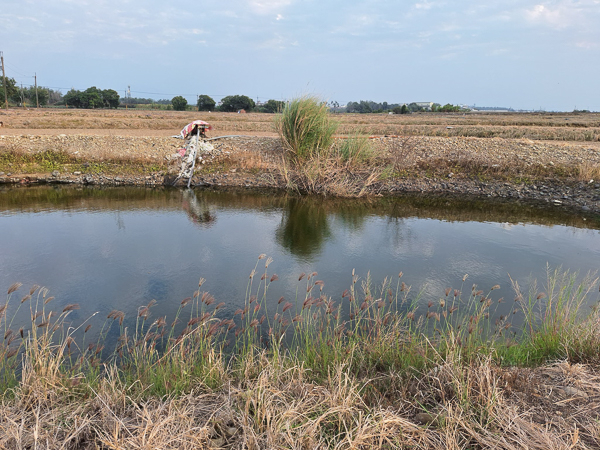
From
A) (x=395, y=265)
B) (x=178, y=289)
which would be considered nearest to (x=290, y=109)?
(x=395, y=265)

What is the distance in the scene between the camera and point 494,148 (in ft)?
52.0

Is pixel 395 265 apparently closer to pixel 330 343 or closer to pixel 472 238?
pixel 472 238

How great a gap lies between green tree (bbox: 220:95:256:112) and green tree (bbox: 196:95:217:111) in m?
1.34

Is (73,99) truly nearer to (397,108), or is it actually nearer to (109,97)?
(109,97)

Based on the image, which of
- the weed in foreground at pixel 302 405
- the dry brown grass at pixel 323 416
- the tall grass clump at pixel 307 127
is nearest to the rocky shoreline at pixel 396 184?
the tall grass clump at pixel 307 127

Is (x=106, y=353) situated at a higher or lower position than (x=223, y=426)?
lower

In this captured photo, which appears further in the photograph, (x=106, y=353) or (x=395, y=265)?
(x=395, y=265)

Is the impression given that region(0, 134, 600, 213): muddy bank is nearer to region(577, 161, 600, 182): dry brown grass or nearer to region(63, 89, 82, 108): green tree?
region(577, 161, 600, 182): dry brown grass

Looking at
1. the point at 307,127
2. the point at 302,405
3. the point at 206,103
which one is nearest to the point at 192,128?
the point at 307,127

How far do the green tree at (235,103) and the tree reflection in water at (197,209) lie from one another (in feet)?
146

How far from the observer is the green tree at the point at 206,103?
5539 cm

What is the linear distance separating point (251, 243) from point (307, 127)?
607 cm

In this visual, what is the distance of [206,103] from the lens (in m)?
55.7

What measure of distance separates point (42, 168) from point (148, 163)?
11.6 feet
